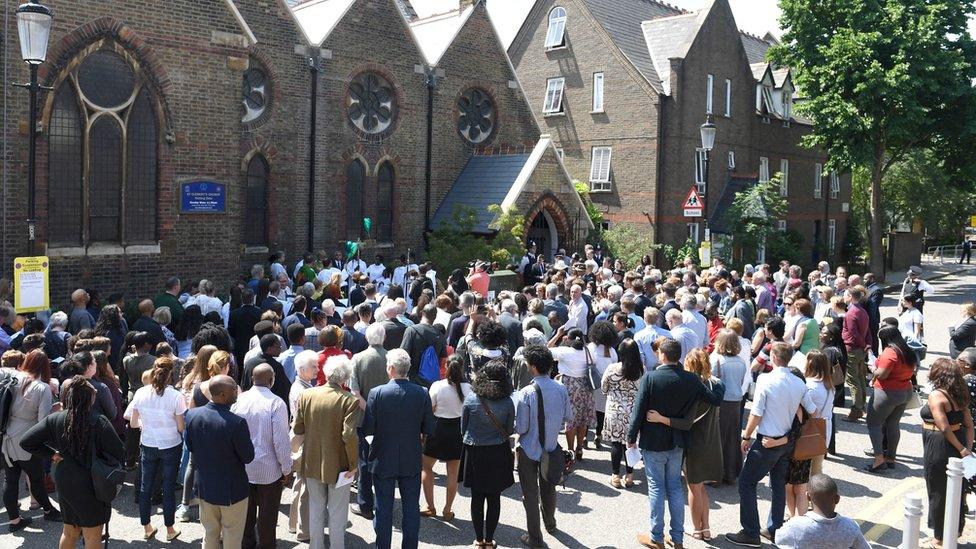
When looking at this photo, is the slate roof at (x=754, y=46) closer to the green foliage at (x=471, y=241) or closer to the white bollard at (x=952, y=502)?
the green foliage at (x=471, y=241)

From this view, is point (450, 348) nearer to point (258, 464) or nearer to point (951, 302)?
point (258, 464)

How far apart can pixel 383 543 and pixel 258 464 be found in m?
1.26

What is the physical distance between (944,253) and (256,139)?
51.9 meters

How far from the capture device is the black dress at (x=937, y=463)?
8094mm

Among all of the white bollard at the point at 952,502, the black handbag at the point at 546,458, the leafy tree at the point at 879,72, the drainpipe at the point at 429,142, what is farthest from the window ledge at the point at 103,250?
the leafy tree at the point at 879,72

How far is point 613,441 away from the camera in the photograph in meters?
9.76

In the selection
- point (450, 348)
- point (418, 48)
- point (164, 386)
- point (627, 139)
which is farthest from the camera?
point (627, 139)

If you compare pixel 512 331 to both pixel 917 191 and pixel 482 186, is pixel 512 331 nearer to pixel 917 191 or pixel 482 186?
pixel 482 186

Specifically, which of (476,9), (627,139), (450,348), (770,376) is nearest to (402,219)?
(476,9)

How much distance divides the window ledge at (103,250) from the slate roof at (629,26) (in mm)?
21189

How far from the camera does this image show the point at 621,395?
31.4ft

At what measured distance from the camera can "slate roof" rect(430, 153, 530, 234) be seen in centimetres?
2506

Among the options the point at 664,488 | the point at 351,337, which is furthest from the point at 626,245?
the point at 664,488

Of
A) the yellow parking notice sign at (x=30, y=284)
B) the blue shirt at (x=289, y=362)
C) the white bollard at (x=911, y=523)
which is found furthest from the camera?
the yellow parking notice sign at (x=30, y=284)
